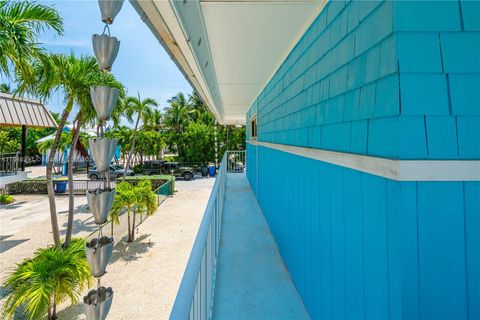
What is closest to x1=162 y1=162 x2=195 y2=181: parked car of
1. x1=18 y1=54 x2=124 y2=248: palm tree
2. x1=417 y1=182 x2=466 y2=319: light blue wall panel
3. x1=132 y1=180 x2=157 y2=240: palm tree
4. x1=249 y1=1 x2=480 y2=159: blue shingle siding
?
x1=132 y1=180 x2=157 y2=240: palm tree

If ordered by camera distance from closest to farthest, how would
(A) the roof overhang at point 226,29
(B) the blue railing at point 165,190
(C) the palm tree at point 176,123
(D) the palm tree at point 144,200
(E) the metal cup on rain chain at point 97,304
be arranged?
(E) the metal cup on rain chain at point 97,304, (A) the roof overhang at point 226,29, (D) the palm tree at point 144,200, (B) the blue railing at point 165,190, (C) the palm tree at point 176,123

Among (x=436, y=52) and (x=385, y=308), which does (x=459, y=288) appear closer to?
(x=385, y=308)

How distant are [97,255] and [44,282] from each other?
3.76m

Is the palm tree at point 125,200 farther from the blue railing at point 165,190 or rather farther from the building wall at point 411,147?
the building wall at point 411,147

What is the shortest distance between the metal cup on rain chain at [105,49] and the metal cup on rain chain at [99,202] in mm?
637

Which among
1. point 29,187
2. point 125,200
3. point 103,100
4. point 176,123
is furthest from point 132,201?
point 176,123

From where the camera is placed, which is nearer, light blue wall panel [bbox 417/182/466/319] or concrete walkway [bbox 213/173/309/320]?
light blue wall panel [bbox 417/182/466/319]

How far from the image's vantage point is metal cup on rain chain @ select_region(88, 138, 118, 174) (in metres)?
1.26

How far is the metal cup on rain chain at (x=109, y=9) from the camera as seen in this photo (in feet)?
4.06

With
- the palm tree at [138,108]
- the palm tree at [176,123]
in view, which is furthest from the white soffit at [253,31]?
the palm tree at [176,123]

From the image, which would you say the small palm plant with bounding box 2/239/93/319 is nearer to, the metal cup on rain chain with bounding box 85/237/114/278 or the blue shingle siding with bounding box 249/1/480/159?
the metal cup on rain chain with bounding box 85/237/114/278

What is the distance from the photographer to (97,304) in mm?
1244

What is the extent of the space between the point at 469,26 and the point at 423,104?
39 centimetres

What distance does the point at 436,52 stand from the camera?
3.51 feet
